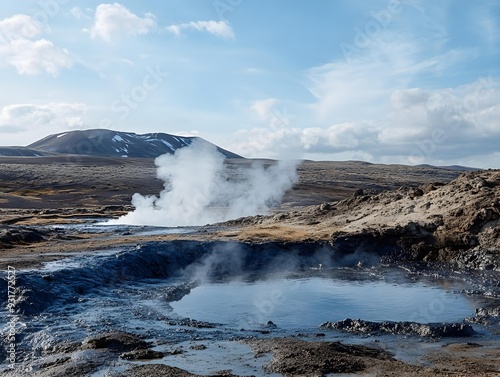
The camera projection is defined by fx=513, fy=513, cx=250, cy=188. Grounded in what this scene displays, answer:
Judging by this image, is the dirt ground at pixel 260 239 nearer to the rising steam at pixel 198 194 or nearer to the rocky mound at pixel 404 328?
the rocky mound at pixel 404 328

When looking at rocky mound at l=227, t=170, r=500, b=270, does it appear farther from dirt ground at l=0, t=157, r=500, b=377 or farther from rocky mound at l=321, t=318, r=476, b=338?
rocky mound at l=321, t=318, r=476, b=338

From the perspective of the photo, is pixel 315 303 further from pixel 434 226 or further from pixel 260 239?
pixel 434 226

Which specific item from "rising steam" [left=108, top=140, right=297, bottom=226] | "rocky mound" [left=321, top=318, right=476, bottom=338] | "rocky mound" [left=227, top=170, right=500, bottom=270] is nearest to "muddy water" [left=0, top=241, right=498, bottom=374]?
"rocky mound" [left=321, top=318, right=476, bottom=338]

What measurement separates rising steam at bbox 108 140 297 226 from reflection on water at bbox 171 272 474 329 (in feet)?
73.7

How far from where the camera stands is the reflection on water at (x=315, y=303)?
13812 mm

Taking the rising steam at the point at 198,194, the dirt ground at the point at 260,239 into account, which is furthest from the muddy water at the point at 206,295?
the rising steam at the point at 198,194

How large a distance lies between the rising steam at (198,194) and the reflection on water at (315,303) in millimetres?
22469

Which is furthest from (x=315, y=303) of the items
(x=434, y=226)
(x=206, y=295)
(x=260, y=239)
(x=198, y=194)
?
(x=198, y=194)

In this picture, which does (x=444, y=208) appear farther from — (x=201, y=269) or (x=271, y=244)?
(x=201, y=269)

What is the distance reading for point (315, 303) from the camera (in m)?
15.5

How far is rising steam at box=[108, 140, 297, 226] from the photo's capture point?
41.9 m

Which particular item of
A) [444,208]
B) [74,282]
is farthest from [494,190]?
[74,282]

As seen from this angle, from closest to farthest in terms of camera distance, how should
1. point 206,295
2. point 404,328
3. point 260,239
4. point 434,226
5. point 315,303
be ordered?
point 404,328, point 315,303, point 206,295, point 434,226, point 260,239

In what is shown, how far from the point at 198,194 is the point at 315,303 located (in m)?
31.4
